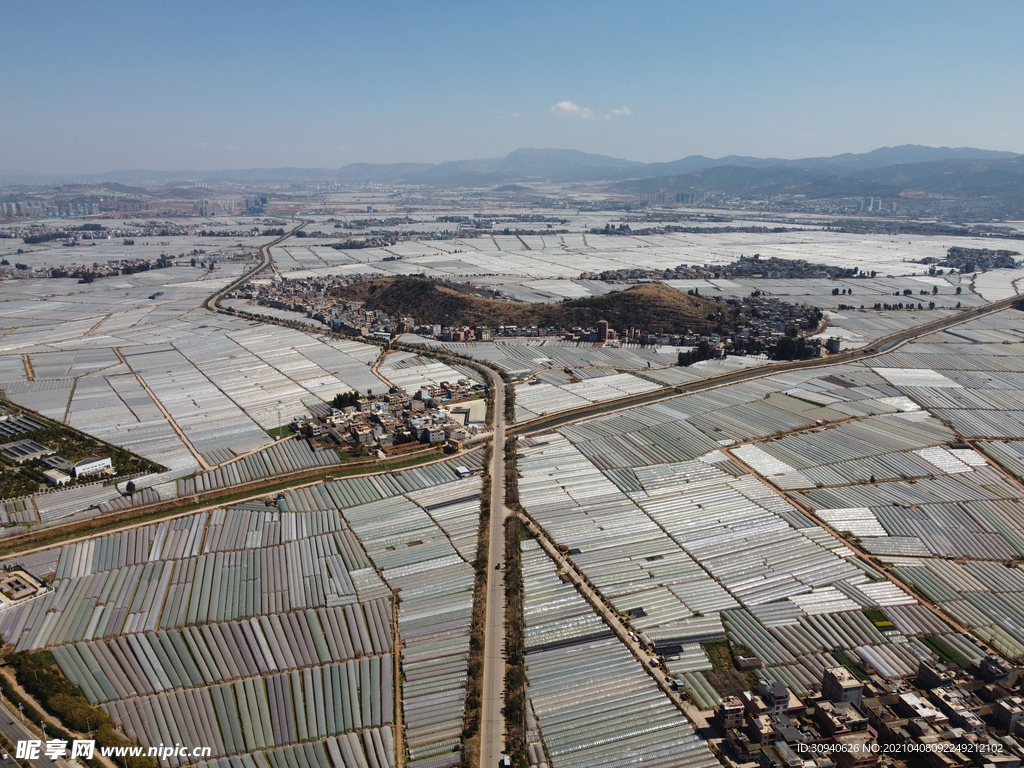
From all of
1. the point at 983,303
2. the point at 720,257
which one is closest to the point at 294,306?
the point at 720,257

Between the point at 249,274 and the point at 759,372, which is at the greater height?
the point at 249,274

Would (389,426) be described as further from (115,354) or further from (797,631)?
(115,354)

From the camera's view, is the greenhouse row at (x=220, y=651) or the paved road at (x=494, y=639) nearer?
the paved road at (x=494, y=639)

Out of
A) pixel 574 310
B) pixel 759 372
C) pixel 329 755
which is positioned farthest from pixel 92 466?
pixel 574 310

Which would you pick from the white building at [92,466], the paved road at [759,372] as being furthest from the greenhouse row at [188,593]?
the paved road at [759,372]

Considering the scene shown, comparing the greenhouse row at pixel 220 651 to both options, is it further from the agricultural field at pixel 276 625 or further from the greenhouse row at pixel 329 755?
the greenhouse row at pixel 329 755

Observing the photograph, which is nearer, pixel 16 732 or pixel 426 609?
pixel 16 732

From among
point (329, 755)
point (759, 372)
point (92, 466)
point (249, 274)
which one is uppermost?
point (249, 274)

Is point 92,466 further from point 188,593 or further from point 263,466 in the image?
point 188,593
